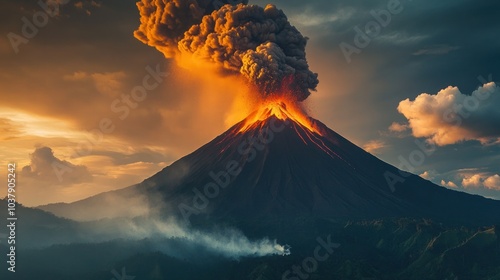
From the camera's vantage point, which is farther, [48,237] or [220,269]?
[48,237]

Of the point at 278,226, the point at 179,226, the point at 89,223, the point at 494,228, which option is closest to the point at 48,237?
the point at 89,223

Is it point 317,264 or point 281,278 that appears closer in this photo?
point 281,278

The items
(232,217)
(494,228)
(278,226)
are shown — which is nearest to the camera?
(494,228)

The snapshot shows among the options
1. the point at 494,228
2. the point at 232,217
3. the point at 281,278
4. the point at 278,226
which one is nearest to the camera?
the point at 281,278

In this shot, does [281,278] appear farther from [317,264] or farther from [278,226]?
[278,226]

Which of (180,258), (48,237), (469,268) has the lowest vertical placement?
(469,268)

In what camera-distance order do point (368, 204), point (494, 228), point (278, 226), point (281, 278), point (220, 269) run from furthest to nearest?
1. point (368, 204)
2. point (278, 226)
3. point (494, 228)
4. point (220, 269)
5. point (281, 278)

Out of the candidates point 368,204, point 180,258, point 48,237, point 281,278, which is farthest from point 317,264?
point 48,237

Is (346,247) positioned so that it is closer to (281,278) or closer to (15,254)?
(281,278)

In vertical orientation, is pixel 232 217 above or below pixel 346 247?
above
